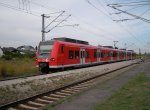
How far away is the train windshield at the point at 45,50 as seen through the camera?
26250 millimetres

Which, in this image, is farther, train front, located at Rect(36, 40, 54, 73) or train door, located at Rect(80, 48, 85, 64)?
train door, located at Rect(80, 48, 85, 64)

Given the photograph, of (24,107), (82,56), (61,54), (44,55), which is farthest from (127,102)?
(82,56)

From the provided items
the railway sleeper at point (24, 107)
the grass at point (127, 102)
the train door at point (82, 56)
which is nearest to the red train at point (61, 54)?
the train door at point (82, 56)

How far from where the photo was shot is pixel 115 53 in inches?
2206

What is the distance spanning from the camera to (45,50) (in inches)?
1046

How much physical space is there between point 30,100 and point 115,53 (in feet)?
150

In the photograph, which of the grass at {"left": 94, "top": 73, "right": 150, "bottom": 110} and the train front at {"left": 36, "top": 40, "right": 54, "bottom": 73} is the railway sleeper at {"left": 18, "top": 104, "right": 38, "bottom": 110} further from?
the train front at {"left": 36, "top": 40, "right": 54, "bottom": 73}

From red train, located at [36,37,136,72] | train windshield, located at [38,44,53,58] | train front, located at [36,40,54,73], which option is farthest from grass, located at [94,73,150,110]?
train windshield, located at [38,44,53,58]

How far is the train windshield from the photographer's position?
26.2 meters

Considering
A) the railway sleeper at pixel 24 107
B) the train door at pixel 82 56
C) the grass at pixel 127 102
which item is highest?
the train door at pixel 82 56

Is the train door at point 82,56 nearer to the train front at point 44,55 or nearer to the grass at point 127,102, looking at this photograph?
the train front at point 44,55

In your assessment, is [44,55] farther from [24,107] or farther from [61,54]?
[24,107]

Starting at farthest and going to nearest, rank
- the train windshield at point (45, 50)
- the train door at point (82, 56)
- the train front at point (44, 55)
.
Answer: the train door at point (82, 56) < the train windshield at point (45, 50) < the train front at point (44, 55)

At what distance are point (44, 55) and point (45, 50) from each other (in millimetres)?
476
